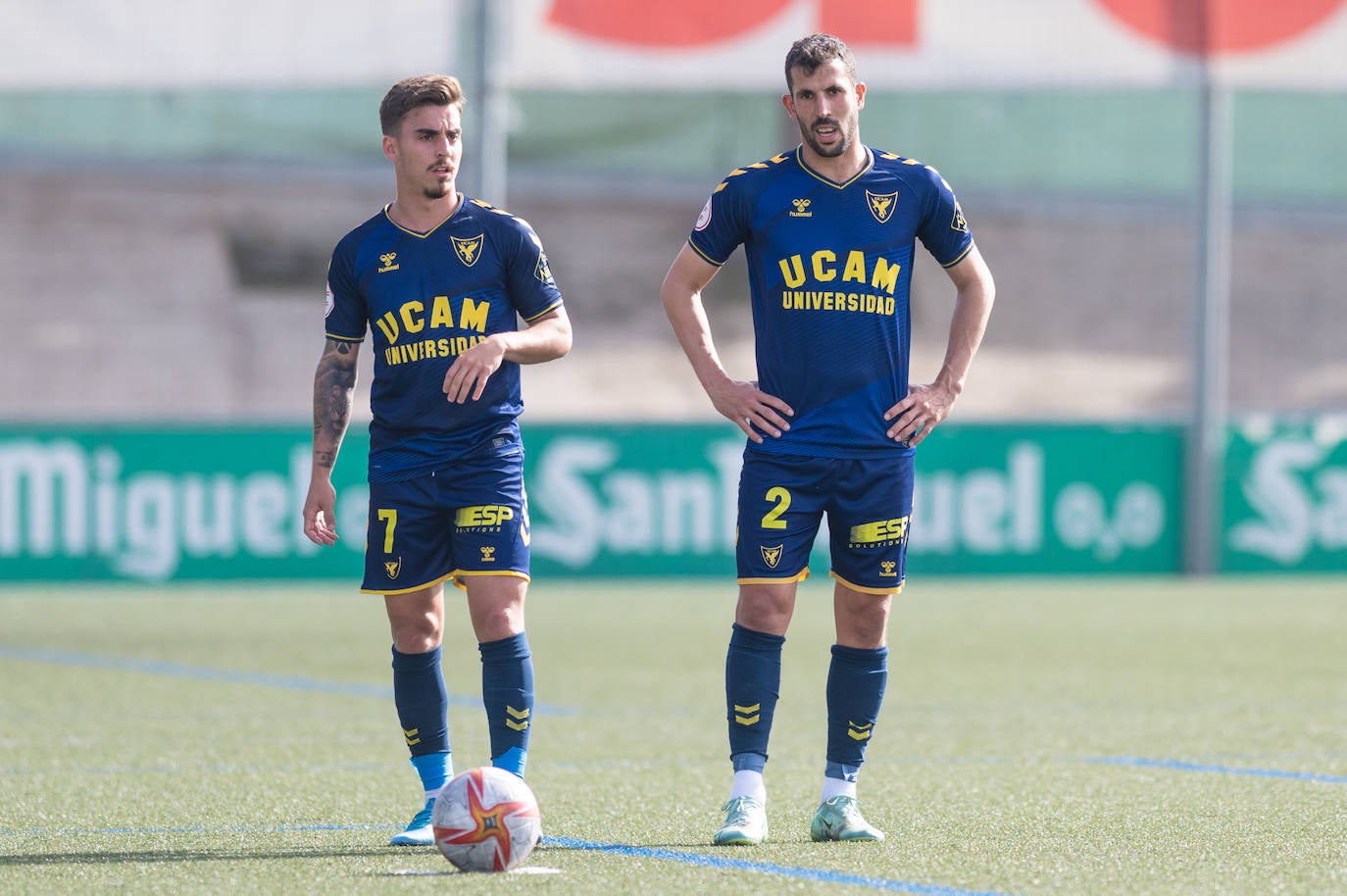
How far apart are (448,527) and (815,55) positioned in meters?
1.47

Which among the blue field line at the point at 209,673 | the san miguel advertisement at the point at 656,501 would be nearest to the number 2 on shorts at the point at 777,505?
the blue field line at the point at 209,673

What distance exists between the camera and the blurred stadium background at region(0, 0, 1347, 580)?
1459 cm

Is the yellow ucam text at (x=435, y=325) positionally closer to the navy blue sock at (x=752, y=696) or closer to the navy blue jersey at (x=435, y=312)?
the navy blue jersey at (x=435, y=312)

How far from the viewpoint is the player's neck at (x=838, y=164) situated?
5.31 metres

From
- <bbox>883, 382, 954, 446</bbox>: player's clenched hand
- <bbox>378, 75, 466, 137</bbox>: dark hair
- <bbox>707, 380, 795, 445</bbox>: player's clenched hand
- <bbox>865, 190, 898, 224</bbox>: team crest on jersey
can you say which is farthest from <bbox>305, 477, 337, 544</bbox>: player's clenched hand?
<bbox>865, 190, 898, 224</bbox>: team crest on jersey

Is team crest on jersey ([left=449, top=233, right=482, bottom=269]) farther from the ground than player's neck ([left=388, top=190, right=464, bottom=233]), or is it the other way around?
player's neck ([left=388, top=190, right=464, bottom=233])

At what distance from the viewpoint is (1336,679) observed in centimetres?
954

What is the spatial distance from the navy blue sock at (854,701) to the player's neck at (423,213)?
1484mm

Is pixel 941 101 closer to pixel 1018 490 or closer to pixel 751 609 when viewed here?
pixel 1018 490

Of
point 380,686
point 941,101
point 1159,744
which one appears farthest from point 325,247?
point 1159,744

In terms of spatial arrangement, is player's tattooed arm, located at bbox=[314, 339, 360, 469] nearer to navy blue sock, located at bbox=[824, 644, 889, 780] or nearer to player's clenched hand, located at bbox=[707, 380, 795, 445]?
player's clenched hand, located at bbox=[707, 380, 795, 445]

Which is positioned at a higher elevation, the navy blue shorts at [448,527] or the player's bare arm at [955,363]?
the player's bare arm at [955,363]

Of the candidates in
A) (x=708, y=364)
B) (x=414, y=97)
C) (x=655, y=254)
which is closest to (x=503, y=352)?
(x=708, y=364)

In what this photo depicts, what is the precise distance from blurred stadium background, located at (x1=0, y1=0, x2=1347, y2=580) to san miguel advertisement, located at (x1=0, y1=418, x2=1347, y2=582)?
2cm
